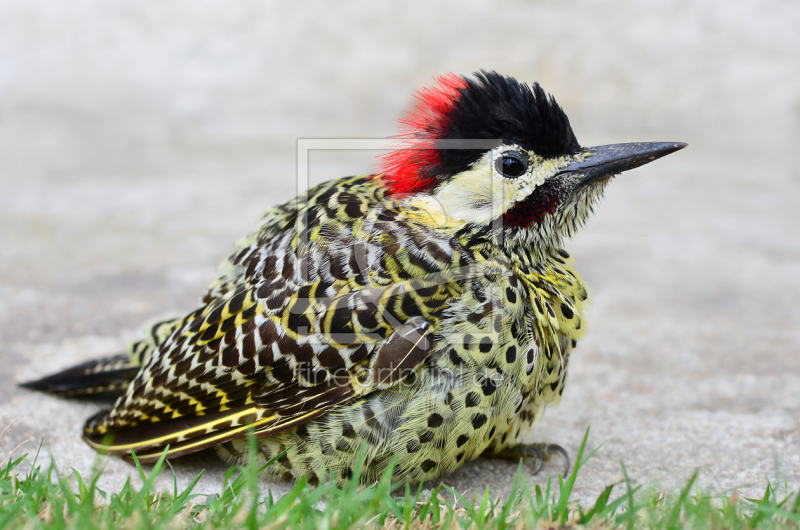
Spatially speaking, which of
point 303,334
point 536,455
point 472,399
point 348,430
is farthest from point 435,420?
point 536,455

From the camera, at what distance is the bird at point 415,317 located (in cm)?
307

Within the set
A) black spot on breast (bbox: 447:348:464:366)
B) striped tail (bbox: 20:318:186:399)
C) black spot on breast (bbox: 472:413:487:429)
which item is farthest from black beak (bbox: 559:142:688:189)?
striped tail (bbox: 20:318:186:399)

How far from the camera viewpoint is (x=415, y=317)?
3064 millimetres

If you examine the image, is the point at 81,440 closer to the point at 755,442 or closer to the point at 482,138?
the point at 482,138

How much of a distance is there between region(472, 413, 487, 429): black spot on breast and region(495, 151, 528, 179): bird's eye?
1.02 m

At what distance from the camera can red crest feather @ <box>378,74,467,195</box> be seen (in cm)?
324

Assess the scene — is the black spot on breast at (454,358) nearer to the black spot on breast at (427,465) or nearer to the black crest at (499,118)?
the black spot on breast at (427,465)

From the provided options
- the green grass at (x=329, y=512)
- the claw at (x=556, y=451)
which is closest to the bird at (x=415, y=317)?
the green grass at (x=329, y=512)

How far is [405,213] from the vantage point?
132 inches

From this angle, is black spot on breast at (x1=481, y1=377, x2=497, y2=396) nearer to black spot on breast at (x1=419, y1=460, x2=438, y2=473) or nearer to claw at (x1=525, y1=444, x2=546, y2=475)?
black spot on breast at (x1=419, y1=460, x2=438, y2=473)

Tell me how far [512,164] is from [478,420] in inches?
43.0

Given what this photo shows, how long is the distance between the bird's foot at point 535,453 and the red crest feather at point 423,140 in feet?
4.73

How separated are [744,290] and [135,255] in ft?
18.6

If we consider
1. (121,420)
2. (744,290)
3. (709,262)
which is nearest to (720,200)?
(709,262)
